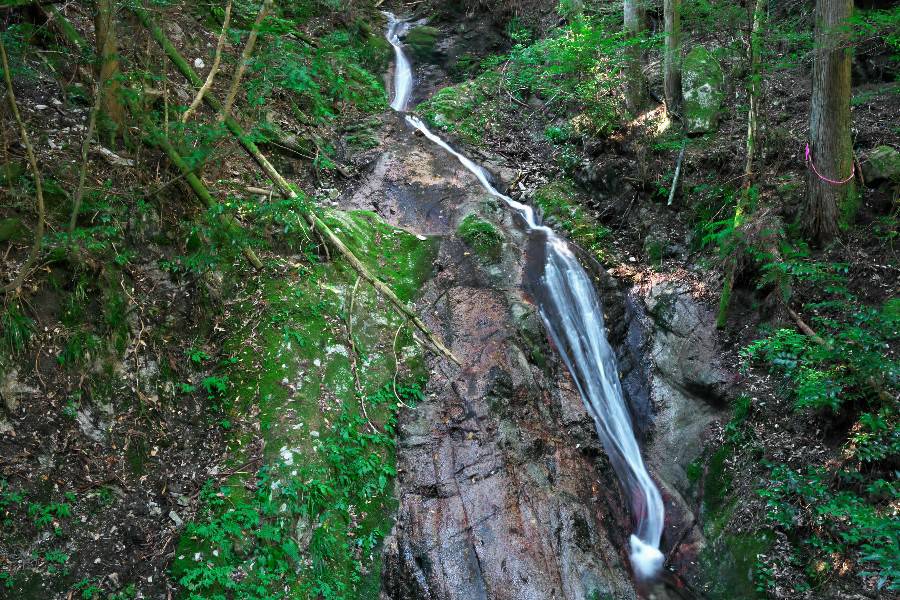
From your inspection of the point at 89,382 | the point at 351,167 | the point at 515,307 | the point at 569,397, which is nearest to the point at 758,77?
the point at 515,307

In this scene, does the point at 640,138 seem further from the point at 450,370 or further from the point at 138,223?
the point at 138,223

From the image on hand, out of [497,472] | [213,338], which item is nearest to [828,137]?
[497,472]

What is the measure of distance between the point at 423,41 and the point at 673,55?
386 inches

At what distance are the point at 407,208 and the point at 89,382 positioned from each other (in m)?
6.36

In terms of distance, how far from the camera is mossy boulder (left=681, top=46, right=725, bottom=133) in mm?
9727

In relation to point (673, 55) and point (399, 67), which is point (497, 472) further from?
point (399, 67)

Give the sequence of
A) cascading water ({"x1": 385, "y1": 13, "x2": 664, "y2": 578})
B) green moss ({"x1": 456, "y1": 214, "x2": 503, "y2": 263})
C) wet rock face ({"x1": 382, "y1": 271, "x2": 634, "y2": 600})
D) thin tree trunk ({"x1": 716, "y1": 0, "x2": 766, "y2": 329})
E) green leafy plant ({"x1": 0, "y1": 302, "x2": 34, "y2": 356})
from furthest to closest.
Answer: green moss ({"x1": 456, "y1": 214, "x2": 503, "y2": 263}) → thin tree trunk ({"x1": 716, "y1": 0, "x2": 766, "y2": 329}) → cascading water ({"x1": 385, "y1": 13, "x2": 664, "y2": 578}) → wet rock face ({"x1": 382, "y1": 271, "x2": 634, "y2": 600}) → green leafy plant ({"x1": 0, "y1": 302, "x2": 34, "y2": 356})

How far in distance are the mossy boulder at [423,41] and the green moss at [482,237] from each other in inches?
384

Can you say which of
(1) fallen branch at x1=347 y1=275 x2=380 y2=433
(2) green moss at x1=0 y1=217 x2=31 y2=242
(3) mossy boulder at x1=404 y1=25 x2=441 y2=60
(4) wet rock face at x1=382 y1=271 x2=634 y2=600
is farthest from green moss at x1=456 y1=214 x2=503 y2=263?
(3) mossy boulder at x1=404 y1=25 x2=441 y2=60

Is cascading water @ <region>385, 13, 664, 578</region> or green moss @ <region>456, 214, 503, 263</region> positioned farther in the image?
green moss @ <region>456, 214, 503, 263</region>

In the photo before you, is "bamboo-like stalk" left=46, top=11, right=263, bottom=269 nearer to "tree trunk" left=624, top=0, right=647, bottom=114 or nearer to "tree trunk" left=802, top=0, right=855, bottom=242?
"tree trunk" left=802, top=0, right=855, bottom=242

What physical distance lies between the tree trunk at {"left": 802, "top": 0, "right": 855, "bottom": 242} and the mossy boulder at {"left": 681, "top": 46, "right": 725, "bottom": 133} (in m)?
2.66

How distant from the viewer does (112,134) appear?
589 cm

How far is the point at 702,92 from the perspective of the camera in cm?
991
